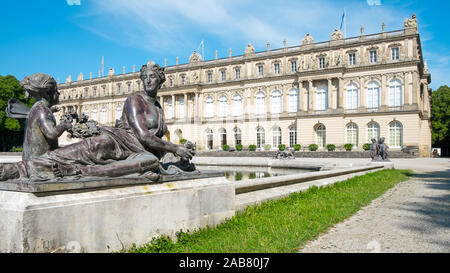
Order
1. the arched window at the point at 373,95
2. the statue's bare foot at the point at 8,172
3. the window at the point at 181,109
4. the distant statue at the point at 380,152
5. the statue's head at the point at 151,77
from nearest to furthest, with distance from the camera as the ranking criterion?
the statue's bare foot at the point at 8,172
the statue's head at the point at 151,77
the distant statue at the point at 380,152
the arched window at the point at 373,95
the window at the point at 181,109

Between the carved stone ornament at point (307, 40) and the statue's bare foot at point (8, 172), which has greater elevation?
the carved stone ornament at point (307, 40)

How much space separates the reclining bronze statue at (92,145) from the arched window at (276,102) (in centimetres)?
4346

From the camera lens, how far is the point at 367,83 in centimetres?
4038

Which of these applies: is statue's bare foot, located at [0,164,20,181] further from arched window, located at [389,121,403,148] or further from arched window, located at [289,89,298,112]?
arched window, located at [289,89,298,112]

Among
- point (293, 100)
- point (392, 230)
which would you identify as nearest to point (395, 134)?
point (293, 100)

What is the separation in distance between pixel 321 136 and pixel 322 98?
513 centimetres

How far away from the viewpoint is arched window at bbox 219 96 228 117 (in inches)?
1997

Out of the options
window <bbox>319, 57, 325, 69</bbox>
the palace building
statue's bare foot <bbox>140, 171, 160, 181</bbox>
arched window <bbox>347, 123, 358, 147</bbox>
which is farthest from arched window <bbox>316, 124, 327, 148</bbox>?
statue's bare foot <bbox>140, 171, 160, 181</bbox>

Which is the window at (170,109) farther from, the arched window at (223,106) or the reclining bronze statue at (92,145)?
the reclining bronze statue at (92,145)

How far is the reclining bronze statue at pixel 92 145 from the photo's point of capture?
3.00 m

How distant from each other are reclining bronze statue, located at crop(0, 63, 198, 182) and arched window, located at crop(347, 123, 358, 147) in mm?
40280

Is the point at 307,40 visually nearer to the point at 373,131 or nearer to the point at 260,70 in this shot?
the point at 260,70

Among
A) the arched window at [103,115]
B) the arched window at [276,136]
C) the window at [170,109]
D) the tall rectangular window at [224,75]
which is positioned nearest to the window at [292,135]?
the arched window at [276,136]
